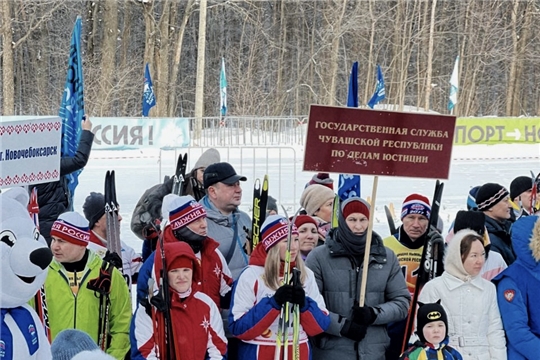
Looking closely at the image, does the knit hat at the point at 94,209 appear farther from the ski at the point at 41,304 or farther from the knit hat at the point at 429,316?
the knit hat at the point at 429,316

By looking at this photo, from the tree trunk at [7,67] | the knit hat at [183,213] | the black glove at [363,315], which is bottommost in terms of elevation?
the black glove at [363,315]

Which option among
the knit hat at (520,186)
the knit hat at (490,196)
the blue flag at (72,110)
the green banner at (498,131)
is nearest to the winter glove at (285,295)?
the knit hat at (490,196)

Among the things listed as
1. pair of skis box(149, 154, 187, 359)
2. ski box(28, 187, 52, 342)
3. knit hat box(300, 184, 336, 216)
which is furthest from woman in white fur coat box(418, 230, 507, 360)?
ski box(28, 187, 52, 342)

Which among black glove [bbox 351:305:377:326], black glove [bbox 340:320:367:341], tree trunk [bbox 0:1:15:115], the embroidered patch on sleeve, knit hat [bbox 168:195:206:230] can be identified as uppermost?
tree trunk [bbox 0:1:15:115]

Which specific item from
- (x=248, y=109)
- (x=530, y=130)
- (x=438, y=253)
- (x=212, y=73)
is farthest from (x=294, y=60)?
(x=438, y=253)

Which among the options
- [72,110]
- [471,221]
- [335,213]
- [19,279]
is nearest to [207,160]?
[72,110]

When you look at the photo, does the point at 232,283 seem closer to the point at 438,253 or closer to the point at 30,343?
the point at 438,253

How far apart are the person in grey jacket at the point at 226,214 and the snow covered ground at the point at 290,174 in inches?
193

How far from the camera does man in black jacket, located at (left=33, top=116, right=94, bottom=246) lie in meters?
6.01

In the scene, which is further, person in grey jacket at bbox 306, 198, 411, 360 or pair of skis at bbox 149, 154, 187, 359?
person in grey jacket at bbox 306, 198, 411, 360

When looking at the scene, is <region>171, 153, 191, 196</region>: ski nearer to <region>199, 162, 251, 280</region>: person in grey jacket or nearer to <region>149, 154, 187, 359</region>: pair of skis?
<region>199, 162, 251, 280</region>: person in grey jacket

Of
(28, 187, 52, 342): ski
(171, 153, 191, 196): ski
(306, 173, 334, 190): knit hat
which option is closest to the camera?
(28, 187, 52, 342): ski

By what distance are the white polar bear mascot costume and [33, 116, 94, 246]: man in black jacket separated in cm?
246

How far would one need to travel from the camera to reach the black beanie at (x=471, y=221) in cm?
532
